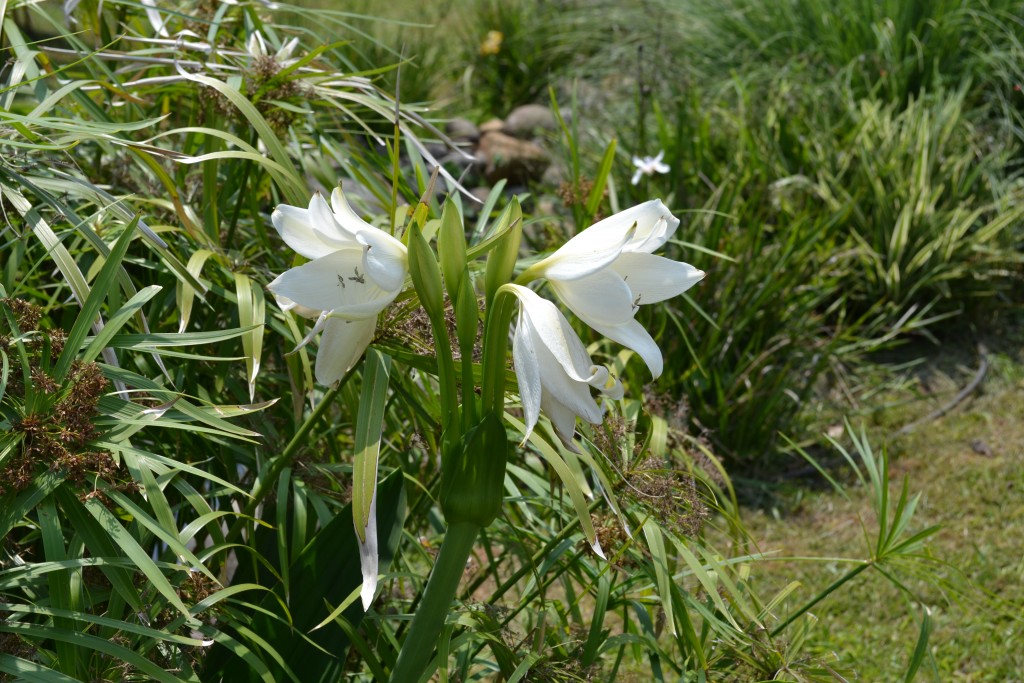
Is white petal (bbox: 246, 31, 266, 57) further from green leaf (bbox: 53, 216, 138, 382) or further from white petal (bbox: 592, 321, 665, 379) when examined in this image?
white petal (bbox: 592, 321, 665, 379)

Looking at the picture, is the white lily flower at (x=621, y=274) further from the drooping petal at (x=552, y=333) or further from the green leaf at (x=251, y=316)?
the green leaf at (x=251, y=316)

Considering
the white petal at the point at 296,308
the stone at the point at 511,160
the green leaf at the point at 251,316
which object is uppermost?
the white petal at the point at 296,308

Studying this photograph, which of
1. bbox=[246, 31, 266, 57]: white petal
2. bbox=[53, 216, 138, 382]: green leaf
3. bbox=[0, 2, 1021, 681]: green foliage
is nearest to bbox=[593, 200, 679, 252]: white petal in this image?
bbox=[0, 2, 1021, 681]: green foliage

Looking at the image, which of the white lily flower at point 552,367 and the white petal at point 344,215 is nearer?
the white lily flower at point 552,367

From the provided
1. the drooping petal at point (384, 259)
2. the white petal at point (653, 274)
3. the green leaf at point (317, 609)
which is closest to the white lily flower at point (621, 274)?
the white petal at point (653, 274)

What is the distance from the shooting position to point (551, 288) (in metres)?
1.14

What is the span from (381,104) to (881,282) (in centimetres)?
346

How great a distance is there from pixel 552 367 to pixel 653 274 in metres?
0.18

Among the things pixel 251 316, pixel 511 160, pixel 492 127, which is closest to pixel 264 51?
pixel 251 316

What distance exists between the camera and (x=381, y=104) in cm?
223

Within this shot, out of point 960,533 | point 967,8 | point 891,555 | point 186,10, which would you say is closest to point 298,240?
point 891,555

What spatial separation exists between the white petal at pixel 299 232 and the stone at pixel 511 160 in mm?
5453

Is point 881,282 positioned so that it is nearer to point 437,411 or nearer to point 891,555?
point 891,555

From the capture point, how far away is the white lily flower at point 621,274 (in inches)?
43.3
